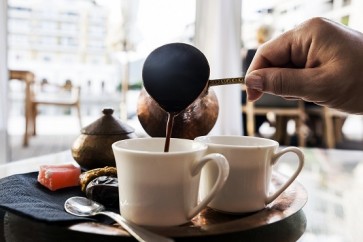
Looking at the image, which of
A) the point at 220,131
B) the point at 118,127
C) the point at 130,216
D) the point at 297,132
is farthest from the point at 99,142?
the point at 297,132

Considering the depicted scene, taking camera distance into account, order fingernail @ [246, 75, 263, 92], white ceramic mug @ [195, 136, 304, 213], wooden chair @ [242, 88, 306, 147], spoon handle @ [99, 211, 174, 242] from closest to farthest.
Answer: spoon handle @ [99, 211, 174, 242]
white ceramic mug @ [195, 136, 304, 213]
fingernail @ [246, 75, 263, 92]
wooden chair @ [242, 88, 306, 147]

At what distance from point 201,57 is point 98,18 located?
13.3ft

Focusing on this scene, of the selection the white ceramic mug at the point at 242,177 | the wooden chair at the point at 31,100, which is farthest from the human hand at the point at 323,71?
the wooden chair at the point at 31,100

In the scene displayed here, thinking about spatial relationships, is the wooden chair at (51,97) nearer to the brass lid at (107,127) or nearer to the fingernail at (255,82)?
the brass lid at (107,127)

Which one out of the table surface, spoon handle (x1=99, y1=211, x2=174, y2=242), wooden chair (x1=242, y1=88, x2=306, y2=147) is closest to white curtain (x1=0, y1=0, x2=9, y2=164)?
the table surface

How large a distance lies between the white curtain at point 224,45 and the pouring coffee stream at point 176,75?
1.57 m

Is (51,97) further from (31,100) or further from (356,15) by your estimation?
(356,15)

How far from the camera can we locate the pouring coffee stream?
1.73 ft

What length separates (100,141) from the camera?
67 cm

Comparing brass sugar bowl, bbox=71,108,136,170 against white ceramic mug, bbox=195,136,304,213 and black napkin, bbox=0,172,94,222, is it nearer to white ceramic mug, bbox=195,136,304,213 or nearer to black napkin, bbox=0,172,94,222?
black napkin, bbox=0,172,94,222

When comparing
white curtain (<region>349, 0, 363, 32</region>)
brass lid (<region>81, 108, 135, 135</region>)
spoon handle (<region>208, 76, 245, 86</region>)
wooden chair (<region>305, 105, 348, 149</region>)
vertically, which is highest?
white curtain (<region>349, 0, 363, 32</region>)

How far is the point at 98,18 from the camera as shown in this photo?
4.28 meters

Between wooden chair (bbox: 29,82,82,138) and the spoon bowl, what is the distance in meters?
2.99

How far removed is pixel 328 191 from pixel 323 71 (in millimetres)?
280
